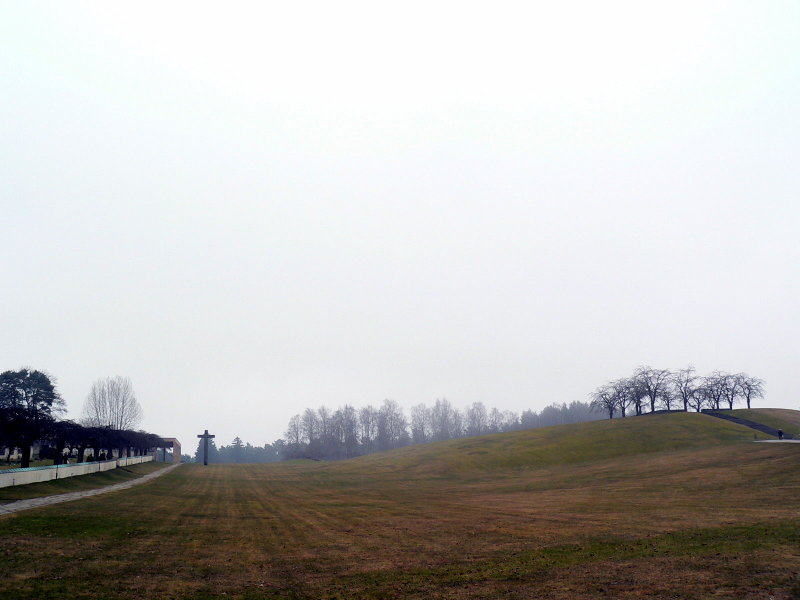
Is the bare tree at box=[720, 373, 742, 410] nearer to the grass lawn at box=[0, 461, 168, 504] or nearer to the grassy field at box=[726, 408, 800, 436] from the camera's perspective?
the grassy field at box=[726, 408, 800, 436]

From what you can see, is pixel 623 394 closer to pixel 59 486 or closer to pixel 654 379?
pixel 654 379

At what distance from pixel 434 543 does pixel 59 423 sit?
162ft

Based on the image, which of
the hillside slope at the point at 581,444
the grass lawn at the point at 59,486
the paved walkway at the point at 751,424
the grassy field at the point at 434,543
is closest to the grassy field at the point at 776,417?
the paved walkway at the point at 751,424

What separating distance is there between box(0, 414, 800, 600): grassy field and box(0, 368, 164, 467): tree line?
1133 cm

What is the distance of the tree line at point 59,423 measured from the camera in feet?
159

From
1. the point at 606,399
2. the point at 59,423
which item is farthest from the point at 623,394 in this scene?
the point at 59,423

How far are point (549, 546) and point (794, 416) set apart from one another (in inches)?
4035

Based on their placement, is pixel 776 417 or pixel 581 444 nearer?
pixel 581 444

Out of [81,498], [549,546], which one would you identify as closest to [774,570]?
[549,546]

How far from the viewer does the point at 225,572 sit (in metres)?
17.5

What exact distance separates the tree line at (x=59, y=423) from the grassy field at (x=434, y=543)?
11334mm

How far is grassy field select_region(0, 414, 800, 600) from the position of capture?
1525 cm

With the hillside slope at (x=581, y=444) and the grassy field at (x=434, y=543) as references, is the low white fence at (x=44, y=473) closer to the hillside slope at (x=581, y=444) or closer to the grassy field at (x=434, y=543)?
the grassy field at (x=434, y=543)

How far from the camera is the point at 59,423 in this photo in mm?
56656
